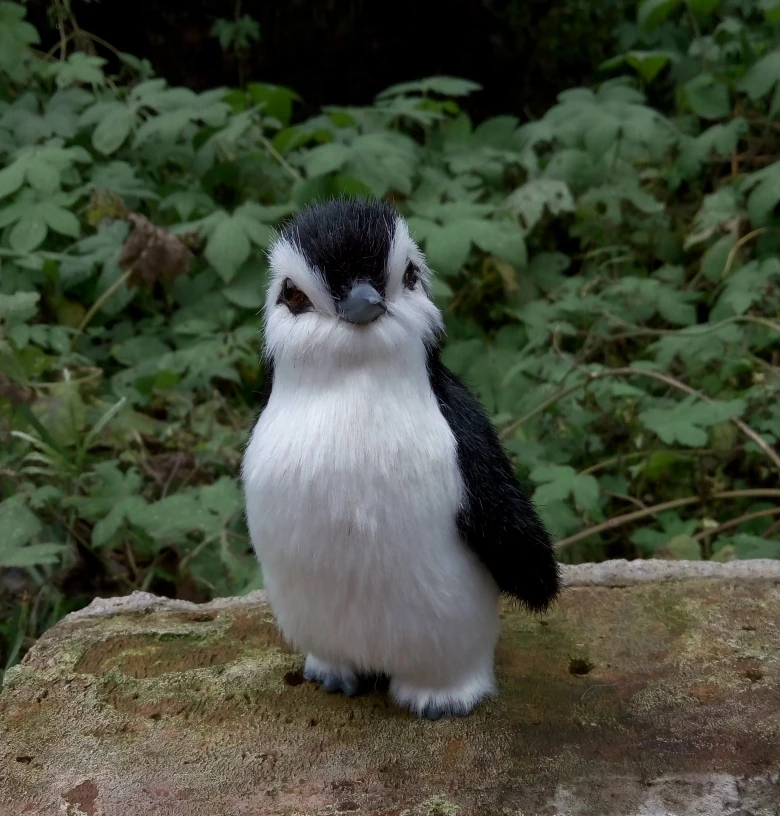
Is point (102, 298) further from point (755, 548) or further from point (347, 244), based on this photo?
point (755, 548)

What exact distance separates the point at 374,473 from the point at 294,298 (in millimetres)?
272

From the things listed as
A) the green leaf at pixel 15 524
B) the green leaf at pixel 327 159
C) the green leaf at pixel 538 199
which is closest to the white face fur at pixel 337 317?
the green leaf at pixel 15 524

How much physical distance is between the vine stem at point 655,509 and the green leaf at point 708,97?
5.29 ft

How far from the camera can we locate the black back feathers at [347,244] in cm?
119

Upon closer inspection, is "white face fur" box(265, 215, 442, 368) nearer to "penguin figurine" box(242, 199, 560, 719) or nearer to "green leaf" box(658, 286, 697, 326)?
"penguin figurine" box(242, 199, 560, 719)

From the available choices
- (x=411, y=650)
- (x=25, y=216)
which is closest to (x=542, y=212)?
(x=25, y=216)

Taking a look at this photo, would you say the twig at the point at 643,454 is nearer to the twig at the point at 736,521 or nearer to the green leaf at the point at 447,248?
the twig at the point at 736,521

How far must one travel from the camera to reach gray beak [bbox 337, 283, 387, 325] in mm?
1149

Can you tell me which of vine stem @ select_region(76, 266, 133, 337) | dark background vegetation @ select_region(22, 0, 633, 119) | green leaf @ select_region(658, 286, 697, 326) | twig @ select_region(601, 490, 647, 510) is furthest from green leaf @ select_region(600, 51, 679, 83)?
vine stem @ select_region(76, 266, 133, 337)

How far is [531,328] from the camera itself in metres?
2.90

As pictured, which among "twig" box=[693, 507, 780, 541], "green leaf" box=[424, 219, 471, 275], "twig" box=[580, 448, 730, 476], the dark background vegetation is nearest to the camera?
"twig" box=[693, 507, 780, 541]

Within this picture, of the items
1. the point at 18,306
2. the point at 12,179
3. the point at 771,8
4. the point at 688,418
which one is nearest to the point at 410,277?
the point at 688,418

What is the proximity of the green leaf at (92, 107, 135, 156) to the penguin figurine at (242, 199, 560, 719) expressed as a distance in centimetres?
195

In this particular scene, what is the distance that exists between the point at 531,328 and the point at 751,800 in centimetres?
186
